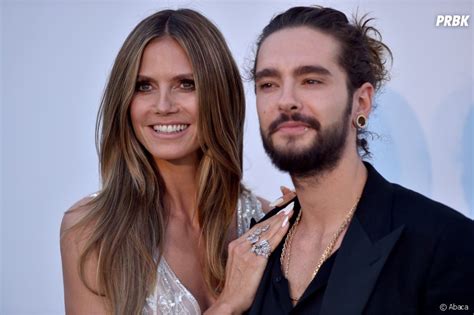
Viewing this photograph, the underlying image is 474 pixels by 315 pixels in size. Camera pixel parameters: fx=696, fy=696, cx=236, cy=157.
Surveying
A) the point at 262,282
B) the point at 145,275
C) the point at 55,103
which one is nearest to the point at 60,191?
the point at 55,103

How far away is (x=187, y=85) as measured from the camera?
256 cm

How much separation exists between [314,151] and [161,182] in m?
0.85

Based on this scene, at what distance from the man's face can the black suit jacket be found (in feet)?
0.78

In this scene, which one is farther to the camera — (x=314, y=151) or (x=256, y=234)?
(x=256, y=234)

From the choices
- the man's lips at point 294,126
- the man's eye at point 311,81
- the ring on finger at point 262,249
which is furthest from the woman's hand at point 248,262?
the man's eye at point 311,81

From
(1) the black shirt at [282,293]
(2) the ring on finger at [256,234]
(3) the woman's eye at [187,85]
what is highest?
(3) the woman's eye at [187,85]

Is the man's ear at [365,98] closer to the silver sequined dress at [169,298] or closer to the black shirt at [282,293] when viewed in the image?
the black shirt at [282,293]

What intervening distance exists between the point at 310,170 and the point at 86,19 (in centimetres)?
162

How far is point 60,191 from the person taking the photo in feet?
10.6

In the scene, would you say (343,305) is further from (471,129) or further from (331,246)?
(471,129)

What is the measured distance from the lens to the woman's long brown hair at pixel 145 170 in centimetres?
246

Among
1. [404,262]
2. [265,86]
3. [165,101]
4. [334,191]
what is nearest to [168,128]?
[165,101]

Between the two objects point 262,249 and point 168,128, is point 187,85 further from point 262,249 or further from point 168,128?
point 262,249

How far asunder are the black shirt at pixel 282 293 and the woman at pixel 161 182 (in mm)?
141
